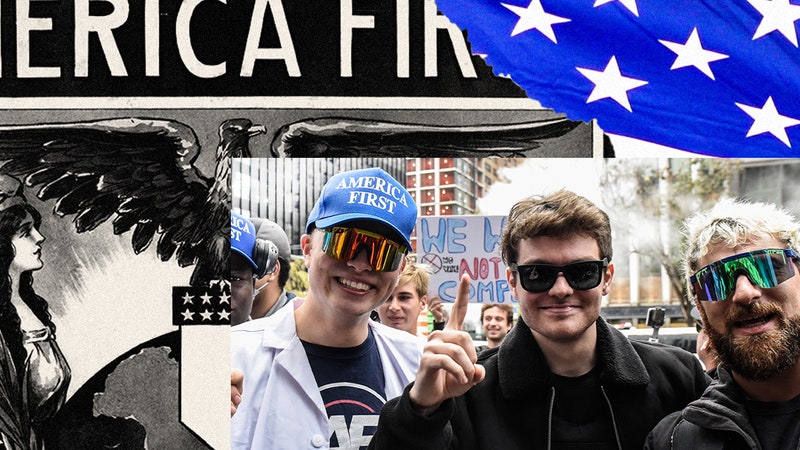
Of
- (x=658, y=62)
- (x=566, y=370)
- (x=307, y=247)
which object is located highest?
(x=658, y=62)

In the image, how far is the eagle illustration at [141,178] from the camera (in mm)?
4094

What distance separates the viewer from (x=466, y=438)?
10.9ft

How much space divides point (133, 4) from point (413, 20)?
130cm

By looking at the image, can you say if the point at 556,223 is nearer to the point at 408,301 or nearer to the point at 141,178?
the point at 408,301

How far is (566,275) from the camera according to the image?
3.44 m

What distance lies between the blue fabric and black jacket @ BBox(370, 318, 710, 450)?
1.17 meters

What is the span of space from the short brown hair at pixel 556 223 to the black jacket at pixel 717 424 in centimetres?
75

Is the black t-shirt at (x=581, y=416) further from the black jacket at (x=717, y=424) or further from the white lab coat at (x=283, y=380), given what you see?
the white lab coat at (x=283, y=380)

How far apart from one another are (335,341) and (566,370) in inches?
43.5

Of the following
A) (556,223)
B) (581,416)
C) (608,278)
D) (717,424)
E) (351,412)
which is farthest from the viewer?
(351,412)

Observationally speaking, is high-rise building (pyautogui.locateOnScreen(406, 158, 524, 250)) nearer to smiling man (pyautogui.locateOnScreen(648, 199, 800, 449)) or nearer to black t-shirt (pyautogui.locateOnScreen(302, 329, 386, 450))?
black t-shirt (pyautogui.locateOnScreen(302, 329, 386, 450))

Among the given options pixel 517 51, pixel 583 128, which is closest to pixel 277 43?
pixel 517 51

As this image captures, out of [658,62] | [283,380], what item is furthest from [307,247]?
[658,62]

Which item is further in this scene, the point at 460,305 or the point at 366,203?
the point at 366,203
